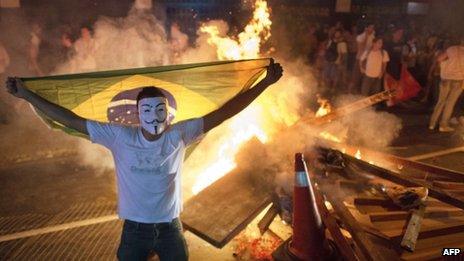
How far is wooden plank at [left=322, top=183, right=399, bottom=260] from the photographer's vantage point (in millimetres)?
4070

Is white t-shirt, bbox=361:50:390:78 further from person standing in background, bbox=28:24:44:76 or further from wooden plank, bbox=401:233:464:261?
person standing in background, bbox=28:24:44:76

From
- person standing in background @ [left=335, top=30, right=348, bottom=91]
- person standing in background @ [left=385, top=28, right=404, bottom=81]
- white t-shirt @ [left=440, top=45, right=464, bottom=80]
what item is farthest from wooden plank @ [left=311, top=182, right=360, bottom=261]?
person standing in background @ [left=385, top=28, right=404, bottom=81]

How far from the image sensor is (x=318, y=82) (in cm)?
1466

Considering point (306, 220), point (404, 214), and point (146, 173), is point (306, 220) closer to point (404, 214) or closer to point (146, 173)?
point (404, 214)

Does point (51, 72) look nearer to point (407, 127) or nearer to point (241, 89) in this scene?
point (241, 89)

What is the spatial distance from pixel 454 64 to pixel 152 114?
28.8 ft

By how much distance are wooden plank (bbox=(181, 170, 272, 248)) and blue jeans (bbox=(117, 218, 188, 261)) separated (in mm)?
1480

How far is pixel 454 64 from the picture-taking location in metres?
9.58

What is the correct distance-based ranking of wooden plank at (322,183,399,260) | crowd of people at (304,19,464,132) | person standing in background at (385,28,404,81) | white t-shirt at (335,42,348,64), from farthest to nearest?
white t-shirt at (335,42,348,64), person standing in background at (385,28,404,81), crowd of people at (304,19,464,132), wooden plank at (322,183,399,260)

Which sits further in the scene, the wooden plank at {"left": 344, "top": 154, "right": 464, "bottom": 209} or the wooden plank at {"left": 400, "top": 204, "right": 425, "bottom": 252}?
the wooden plank at {"left": 344, "top": 154, "right": 464, "bottom": 209}

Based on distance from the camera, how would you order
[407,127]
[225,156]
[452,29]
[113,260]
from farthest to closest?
[452,29] → [407,127] → [225,156] → [113,260]

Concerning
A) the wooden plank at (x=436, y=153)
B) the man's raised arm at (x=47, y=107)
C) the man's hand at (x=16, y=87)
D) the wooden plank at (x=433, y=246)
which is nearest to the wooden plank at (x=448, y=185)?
the wooden plank at (x=433, y=246)

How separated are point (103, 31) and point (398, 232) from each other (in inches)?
399

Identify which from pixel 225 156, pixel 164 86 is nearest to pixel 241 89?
pixel 164 86
